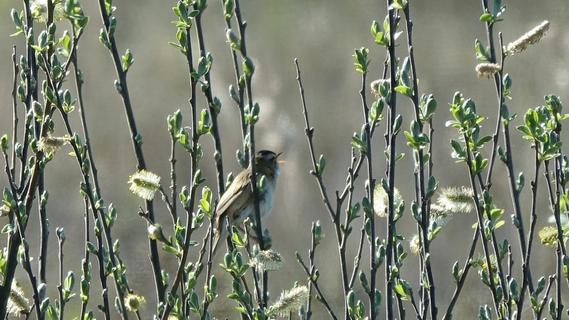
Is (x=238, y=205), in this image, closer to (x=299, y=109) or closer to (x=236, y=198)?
(x=236, y=198)

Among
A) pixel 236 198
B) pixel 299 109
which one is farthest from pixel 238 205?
pixel 299 109

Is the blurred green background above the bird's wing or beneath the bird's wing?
above

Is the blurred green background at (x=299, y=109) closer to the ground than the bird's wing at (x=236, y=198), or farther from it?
farther from it

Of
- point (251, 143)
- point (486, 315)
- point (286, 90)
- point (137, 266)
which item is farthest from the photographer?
point (286, 90)

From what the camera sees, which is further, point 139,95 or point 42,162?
point 139,95

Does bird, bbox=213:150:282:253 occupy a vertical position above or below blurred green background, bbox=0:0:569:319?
below

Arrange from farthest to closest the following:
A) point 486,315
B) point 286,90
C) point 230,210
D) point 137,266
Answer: point 286,90 < point 137,266 < point 230,210 < point 486,315

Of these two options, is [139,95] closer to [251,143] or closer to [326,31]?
[326,31]

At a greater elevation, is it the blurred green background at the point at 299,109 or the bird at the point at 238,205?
the blurred green background at the point at 299,109

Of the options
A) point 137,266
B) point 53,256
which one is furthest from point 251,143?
point 53,256

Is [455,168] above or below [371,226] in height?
above

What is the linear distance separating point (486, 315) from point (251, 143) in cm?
46

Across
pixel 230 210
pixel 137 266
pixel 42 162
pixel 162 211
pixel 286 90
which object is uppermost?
pixel 286 90

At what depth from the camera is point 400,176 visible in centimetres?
439
